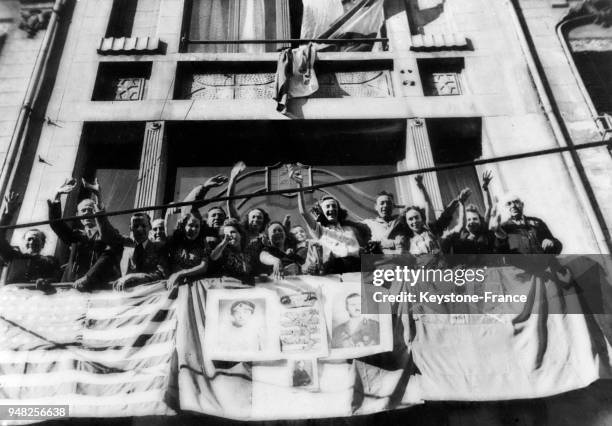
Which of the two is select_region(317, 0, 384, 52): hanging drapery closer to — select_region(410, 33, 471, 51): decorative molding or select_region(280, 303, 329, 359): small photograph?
select_region(410, 33, 471, 51): decorative molding

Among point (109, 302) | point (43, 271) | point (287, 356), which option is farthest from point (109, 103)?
point (287, 356)

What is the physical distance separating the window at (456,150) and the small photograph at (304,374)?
5057 millimetres

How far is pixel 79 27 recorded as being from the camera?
13.6 meters

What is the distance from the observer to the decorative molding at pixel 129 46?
13023 millimetres

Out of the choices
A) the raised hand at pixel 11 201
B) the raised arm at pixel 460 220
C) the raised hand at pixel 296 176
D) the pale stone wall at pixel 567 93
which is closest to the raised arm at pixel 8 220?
the raised hand at pixel 11 201

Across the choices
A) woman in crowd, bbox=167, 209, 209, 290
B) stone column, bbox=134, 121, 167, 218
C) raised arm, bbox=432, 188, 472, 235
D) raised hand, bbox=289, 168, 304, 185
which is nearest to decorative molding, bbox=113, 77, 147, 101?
stone column, bbox=134, 121, 167, 218

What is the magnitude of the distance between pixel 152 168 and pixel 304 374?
555 cm

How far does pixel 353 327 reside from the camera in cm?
834

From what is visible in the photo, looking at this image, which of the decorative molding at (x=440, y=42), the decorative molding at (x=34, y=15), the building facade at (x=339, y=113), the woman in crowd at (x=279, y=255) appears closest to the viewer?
the woman in crowd at (x=279, y=255)

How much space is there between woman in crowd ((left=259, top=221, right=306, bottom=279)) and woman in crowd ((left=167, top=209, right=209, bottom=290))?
100cm

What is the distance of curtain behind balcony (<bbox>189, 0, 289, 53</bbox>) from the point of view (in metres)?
14.0

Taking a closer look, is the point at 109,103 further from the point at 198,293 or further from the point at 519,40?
the point at 519,40

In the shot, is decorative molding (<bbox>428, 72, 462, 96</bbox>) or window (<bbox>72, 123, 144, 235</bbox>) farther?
decorative molding (<bbox>428, 72, 462, 96</bbox>)

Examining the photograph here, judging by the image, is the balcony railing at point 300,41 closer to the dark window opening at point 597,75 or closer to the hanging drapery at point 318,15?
the hanging drapery at point 318,15
